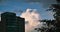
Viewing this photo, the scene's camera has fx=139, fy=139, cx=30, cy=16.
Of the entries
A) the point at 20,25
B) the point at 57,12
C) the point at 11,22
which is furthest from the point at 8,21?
the point at 57,12

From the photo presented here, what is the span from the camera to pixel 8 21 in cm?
198

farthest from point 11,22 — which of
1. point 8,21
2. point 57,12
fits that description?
point 57,12

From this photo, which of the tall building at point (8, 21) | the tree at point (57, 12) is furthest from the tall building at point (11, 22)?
the tree at point (57, 12)

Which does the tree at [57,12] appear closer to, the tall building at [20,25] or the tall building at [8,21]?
the tall building at [20,25]

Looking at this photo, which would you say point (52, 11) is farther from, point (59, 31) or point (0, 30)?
point (0, 30)

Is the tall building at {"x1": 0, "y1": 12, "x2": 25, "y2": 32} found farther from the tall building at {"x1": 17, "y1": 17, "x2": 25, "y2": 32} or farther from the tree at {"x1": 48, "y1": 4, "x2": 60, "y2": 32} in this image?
the tree at {"x1": 48, "y1": 4, "x2": 60, "y2": 32}

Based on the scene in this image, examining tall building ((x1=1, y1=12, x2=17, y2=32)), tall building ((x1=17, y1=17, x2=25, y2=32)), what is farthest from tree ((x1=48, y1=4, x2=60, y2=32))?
tall building ((x1=1, y1=12, x2=17, y2=32))

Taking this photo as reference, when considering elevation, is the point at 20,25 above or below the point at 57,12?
below

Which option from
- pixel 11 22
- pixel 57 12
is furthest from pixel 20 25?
pixel 57 12

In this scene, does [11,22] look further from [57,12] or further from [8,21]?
[57,12]

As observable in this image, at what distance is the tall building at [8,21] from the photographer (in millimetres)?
1936

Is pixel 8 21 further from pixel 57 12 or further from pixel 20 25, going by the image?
pixel 57 12

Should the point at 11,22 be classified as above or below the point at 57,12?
below

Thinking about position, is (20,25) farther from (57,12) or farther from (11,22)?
(57,12)
